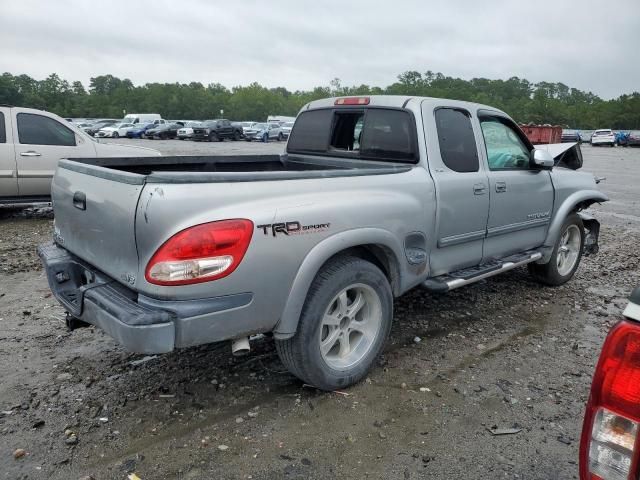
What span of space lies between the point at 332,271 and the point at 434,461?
3.89 ft

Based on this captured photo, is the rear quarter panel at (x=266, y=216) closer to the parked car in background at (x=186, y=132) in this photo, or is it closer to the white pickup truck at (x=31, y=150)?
the white pickup truck at (x=31, y=150)

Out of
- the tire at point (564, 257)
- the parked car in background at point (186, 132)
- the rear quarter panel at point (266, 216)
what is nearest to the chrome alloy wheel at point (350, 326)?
the rear quarter panel at point (266, 216)

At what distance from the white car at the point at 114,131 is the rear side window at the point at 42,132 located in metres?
37.6

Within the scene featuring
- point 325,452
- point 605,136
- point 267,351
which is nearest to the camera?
point 325,452

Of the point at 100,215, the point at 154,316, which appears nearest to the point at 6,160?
the point at 100,215

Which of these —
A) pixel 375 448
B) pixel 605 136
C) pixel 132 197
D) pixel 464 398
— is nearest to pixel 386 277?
pixel 464 398

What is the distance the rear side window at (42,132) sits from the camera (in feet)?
26.8

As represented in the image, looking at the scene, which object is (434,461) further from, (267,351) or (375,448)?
(267,351)

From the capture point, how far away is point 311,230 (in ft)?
9.50

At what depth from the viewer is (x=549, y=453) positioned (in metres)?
2.80

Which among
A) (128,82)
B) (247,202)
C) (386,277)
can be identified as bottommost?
(386,277)

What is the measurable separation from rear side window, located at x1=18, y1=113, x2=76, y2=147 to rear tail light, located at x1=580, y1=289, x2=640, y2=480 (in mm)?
8865

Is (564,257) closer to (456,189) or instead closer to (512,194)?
(512,194)

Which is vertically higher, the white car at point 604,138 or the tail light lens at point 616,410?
the white car at point 604,138
